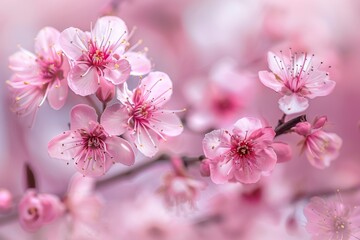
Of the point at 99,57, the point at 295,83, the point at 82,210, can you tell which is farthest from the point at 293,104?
the point at 82,210

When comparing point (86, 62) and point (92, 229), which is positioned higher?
point (86, 62)

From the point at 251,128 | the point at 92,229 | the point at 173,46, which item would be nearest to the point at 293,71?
the point at 251,128

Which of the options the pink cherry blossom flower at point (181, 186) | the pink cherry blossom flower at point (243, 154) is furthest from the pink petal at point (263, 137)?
the pink cherry blossom flower at point (181, 186)

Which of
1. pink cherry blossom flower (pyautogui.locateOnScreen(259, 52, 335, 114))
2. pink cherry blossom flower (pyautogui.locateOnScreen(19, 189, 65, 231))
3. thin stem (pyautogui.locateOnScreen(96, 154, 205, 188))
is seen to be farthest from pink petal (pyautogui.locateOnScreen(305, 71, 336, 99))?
pink cherry blossom flower (pyautogui.locateOnScreen(19, 189, 65, 231))

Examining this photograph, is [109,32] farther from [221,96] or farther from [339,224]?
[221,96]

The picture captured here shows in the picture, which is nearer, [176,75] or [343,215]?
[343,215]

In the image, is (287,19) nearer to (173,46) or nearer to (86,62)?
(173,46)
